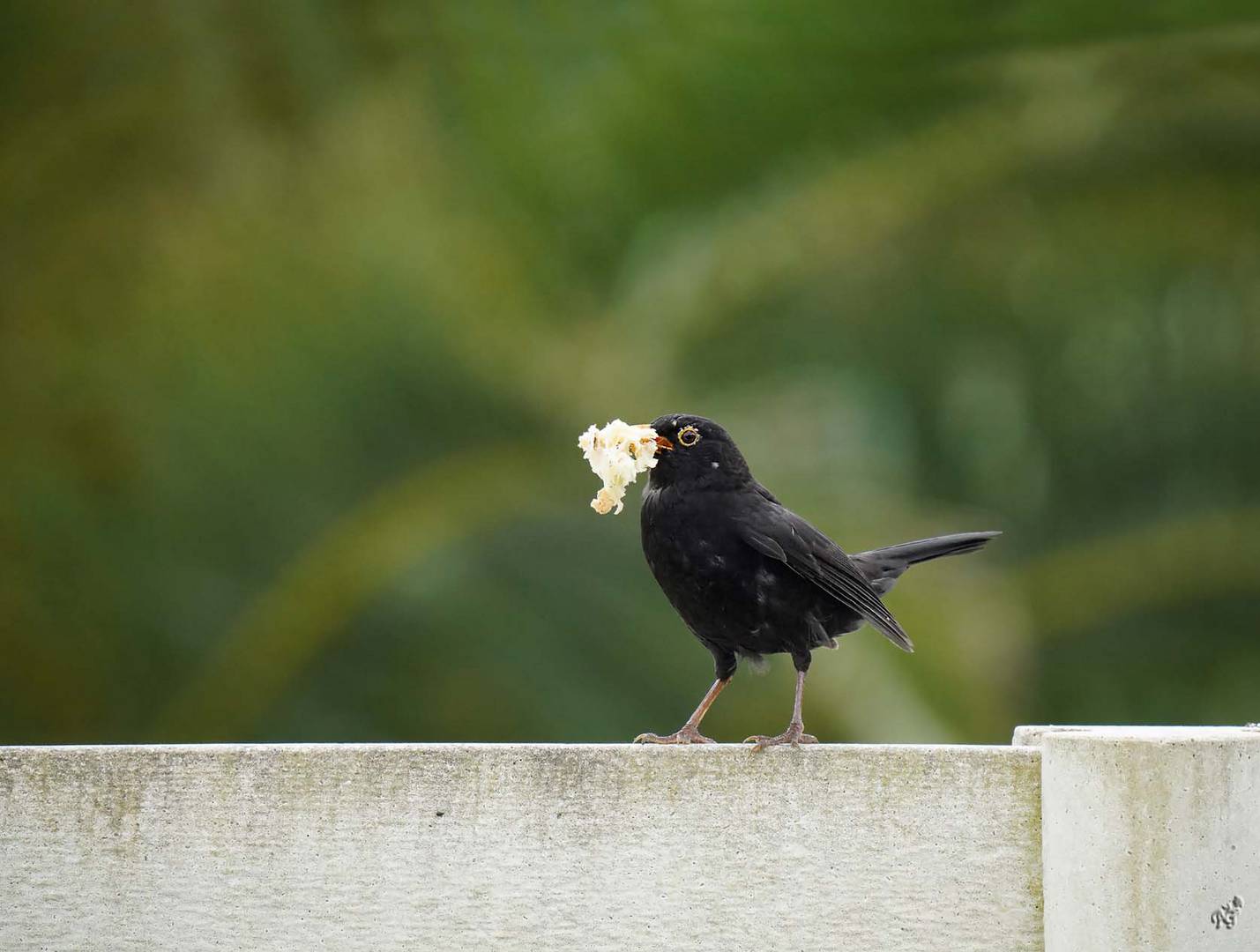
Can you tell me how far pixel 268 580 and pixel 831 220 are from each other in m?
3.24

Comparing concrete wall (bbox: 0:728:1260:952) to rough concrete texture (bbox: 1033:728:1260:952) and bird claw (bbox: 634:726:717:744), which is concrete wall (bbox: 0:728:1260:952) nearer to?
rough concrete texture (bbox: 1033:728:1260:952)

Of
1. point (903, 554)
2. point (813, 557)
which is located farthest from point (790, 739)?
point (903, 554)

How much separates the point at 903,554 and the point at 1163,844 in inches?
71.2

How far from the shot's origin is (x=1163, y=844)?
2.44m

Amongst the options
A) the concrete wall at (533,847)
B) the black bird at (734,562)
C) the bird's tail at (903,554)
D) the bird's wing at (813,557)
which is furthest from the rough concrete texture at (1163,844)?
the bird's tail at (903,554)

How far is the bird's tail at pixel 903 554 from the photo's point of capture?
164 inches

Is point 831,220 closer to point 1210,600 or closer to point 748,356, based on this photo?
point 748,356

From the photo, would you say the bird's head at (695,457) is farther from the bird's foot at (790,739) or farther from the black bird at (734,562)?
the bird's foot at (790,739)

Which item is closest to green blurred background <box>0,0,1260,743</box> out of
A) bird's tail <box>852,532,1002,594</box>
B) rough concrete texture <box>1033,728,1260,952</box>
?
bird's tail <box>852,532,1002,594</box>

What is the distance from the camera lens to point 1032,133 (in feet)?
25.6

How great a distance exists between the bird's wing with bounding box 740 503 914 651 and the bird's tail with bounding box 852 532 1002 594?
403 millimetres

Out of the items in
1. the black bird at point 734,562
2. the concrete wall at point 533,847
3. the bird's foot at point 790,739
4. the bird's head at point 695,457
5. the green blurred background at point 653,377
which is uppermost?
the green blurred background at point 653,377

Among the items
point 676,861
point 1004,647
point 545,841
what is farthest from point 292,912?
point 1004,647

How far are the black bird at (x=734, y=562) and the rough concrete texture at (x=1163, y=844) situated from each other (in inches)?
39.4
